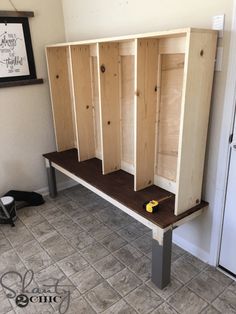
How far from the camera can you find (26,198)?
9.55 feet

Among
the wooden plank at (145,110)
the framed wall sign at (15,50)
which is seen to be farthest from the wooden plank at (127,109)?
the framed wall sign at (15,50)

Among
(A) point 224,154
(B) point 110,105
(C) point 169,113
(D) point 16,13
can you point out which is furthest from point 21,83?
(A) point 224,154

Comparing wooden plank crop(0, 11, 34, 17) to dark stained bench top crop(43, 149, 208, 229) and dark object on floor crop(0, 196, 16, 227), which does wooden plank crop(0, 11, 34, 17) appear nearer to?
dark stained bench top crop(43, 149, 208, 229)

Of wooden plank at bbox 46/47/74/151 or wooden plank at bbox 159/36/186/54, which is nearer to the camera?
wooden plank at bbox 159/36/186/54

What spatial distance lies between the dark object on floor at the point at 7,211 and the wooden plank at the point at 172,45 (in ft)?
6.22

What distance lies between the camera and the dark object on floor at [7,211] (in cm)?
258

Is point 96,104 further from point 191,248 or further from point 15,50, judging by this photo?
point 191,248

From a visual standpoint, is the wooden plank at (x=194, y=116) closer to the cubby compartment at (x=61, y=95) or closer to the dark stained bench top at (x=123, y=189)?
the dark stained bench top at (x=123, y=189)

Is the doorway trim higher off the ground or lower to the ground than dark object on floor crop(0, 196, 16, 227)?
higher

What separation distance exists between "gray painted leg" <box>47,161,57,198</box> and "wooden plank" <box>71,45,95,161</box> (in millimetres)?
465

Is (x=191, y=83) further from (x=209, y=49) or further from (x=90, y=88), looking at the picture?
(x=90, y=88)

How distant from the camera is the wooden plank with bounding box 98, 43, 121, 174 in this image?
2.10 m
